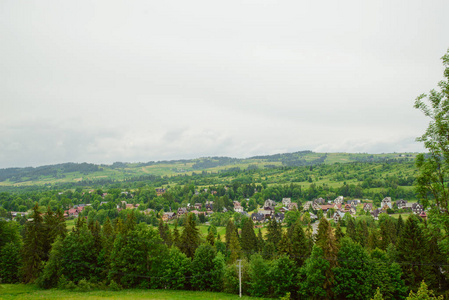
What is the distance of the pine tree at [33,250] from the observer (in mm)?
38125

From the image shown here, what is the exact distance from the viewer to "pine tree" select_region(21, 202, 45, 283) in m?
38.1

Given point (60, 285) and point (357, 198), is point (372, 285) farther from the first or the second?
point (357, 198)

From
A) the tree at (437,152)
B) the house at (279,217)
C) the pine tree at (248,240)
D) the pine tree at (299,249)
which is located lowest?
the house at (279,217)

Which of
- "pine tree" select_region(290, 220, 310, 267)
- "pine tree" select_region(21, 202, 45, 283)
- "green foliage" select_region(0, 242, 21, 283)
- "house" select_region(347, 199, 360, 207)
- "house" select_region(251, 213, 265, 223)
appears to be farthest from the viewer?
"house" select_region(347, 199, 360, 207)

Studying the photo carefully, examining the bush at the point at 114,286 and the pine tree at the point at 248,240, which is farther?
the pine tree at the point at 248,240

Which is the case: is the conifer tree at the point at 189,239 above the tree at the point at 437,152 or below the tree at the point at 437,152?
below

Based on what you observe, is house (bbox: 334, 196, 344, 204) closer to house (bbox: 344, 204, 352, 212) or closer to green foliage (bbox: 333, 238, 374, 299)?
house (bbox: 344, 204, 352, 212)

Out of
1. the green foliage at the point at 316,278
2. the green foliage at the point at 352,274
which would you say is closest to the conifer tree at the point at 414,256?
A: the green foliage at the point at 352,274

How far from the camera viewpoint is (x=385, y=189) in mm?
158500

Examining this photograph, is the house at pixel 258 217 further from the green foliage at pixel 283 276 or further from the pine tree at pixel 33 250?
the pine tree at pixel 33 250

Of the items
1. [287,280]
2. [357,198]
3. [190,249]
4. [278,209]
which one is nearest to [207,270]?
[190,249]

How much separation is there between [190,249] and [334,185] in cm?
17474

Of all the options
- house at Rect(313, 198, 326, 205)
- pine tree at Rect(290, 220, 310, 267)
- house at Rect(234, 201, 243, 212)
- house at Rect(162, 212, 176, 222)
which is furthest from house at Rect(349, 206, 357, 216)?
pine tree at Rect(290, 220, 310, 267)

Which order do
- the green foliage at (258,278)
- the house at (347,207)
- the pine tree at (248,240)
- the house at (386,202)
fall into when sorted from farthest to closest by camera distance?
the house at (347,207) → the house at (386,202) → the pine tree at (248,240) → the green foliage at (258,278)
